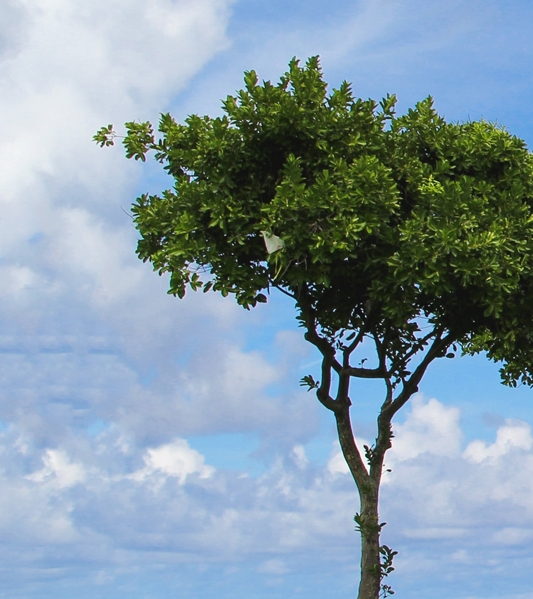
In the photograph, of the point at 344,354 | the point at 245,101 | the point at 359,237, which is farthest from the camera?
the point at 344,354

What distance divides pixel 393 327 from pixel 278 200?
4759 millimetres

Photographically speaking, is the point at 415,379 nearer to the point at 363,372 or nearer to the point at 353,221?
the point at 363,372

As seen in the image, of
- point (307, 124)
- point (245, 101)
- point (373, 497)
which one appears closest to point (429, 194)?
point (307, 124)

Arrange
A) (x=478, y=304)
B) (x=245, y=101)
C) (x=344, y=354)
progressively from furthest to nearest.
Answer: (x=344, y=354) < (x=478, y=304) < (x=245, y=101)

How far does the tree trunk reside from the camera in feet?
54.8

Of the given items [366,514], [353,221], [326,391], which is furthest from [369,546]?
[353,221]

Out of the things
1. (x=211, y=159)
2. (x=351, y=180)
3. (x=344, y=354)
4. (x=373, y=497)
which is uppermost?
(x=211, y=159)

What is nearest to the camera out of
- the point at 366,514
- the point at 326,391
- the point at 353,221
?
the point at 353,221

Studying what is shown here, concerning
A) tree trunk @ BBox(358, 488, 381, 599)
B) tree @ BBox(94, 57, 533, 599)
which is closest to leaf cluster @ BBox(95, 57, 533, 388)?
tree @ BBox(94, 57, 533, 599)

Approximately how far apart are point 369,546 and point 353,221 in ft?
21.2

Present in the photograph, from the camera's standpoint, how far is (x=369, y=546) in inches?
661

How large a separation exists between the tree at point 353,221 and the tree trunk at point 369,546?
27mm

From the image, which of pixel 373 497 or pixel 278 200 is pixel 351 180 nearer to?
pixel 278 200

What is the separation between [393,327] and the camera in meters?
18.2
